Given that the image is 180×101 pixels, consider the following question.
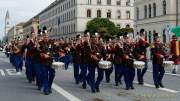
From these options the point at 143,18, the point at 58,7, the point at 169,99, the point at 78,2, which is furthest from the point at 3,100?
the point at 58,7

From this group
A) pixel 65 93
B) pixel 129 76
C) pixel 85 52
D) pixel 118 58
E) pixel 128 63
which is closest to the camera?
pixel 65 93

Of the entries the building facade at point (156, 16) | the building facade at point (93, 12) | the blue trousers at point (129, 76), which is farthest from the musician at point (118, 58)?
the building facade at point (93, 12)

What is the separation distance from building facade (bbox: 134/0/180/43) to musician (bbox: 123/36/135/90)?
46.2 meters

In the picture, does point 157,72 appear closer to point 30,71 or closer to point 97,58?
point 97,58

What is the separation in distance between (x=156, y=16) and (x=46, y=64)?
5976 cm

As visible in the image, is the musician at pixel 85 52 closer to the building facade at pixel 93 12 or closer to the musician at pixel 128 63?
the musician at pixel 128 63

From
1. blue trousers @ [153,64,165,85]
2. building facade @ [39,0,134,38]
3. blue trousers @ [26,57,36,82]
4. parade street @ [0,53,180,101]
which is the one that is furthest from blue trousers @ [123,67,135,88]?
building facade @ [39,0,134,38]

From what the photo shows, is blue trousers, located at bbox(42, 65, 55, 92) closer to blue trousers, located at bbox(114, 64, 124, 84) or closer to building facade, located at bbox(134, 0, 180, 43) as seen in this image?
blue trousers, located at bbox(114, 64, 124, 84)

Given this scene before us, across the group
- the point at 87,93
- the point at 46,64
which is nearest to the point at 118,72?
the point at 87,93

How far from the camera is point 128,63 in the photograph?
17.3 metres

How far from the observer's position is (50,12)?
154500 millimetres

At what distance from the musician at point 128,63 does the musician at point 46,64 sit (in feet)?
9.27

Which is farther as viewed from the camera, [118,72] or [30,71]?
[30,71]

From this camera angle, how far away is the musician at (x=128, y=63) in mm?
17031
